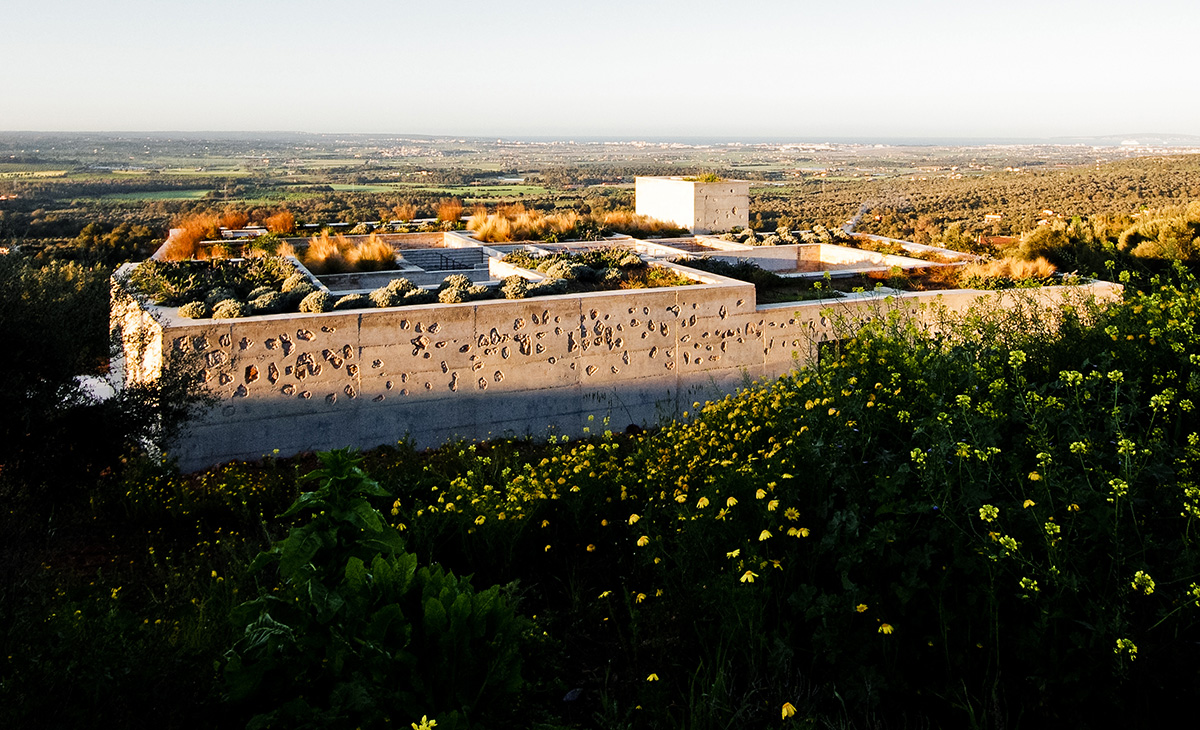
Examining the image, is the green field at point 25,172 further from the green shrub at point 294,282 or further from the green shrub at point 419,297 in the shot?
the green shrub at point 419,297

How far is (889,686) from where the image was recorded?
9.40ft

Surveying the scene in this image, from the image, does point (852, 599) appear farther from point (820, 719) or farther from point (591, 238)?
point (591, 238)

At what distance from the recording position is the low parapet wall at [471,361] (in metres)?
7.80

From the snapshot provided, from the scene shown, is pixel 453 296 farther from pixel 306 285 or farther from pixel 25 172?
pixel 25 172

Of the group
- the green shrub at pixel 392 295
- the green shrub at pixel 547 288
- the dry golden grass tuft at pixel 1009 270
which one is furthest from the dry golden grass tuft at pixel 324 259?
the dry golden grass tuft at pixel 1009 270

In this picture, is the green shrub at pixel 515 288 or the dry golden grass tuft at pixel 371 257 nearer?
the green shrub at pixel 515 288

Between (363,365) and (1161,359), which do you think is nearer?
(1161,359)

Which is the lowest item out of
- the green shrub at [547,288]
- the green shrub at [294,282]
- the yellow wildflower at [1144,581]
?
the yellow wildflower at [1144,581]

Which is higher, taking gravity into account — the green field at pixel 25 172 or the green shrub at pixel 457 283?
the green field at pixel 25 172

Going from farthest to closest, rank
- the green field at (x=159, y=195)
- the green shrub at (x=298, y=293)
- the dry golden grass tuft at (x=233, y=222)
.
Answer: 1. the green field at (x=159, y=195)
2. the dry golden grass tuft at (x=233, y=222)
3. the green shrub at (x=298, y=293)

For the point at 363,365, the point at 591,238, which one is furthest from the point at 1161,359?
the point at 591,238

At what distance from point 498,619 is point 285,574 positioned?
0.72 metres

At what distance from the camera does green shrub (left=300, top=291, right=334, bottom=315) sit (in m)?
8.41

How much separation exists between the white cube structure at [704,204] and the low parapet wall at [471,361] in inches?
434
